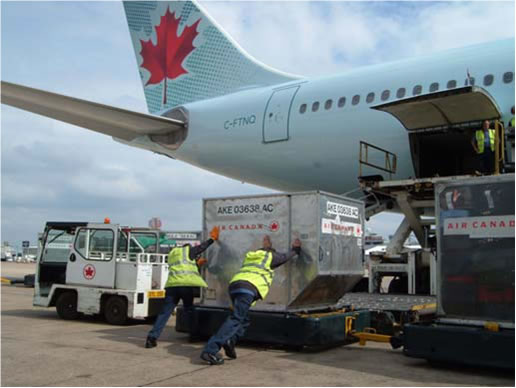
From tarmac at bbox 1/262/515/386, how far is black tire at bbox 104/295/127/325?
1.50m

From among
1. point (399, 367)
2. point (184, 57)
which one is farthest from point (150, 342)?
point (184, 57)

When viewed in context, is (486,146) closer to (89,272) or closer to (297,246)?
(297,246)

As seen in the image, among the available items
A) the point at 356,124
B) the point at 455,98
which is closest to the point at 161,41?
the point at 356,124

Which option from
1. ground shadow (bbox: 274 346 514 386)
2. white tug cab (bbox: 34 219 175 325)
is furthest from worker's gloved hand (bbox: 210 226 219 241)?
white tug cab (bbox: 34 219 175 325)

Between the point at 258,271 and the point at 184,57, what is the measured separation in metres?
13.0

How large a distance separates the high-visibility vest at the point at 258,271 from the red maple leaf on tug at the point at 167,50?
12633mm

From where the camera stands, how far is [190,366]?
6.38m

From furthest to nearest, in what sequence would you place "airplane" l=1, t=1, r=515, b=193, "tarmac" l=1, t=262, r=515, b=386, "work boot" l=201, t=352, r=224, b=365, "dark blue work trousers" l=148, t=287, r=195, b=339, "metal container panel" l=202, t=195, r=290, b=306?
"airplane" l=1, t=1, r=515, b=193, "metal container panel" l=202, t=195, r=290, b=306, "dark blue work trousers" l=148, t=287, r=195, b=339, "work boot" l=201, t=352, r=224, b=365, "tarmac" l=1, t=262, r=515, b=386

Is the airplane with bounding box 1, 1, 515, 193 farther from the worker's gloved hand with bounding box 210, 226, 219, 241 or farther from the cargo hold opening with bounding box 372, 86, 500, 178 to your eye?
the worker's gloved hand with bounding box 210, 226, 219, 241

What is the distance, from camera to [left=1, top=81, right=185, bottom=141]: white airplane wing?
39.6 ft

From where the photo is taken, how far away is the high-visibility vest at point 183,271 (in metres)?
7.75

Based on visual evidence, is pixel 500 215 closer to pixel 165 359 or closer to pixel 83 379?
pixel 165 359

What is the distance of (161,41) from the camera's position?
19188mm

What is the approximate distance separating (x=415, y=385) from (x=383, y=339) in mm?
1843
